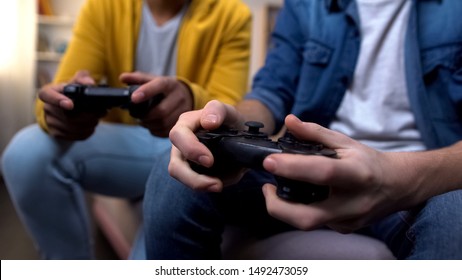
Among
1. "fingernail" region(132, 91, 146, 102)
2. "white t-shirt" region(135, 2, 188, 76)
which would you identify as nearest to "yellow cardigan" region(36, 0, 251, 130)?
"white t-shirt" region(135, 2, 188, 76)

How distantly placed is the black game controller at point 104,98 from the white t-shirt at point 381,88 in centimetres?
29

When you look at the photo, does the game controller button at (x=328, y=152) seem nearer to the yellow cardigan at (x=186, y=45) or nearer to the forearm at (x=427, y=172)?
the forearm at (x=427, y=172)

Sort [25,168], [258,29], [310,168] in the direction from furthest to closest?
[258,29]
[25,168]
[310,168]

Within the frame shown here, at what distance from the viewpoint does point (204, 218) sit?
39 centimetres

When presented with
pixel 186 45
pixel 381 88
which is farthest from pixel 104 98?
pixel 381 88

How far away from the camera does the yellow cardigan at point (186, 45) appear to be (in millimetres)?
555

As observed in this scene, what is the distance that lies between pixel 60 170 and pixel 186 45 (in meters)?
0.32

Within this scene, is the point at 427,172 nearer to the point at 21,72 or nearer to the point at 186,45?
the point at 186,45

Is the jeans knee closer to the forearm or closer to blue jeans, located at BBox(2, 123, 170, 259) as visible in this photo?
blue jeans, located at BBox(2, 123, 170, 259)

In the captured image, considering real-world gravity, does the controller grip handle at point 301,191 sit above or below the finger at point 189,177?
above

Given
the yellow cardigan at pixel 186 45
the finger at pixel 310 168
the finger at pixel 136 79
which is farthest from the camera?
the yellow cardigan at pixel 186 45

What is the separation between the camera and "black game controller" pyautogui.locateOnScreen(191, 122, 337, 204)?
26 cm

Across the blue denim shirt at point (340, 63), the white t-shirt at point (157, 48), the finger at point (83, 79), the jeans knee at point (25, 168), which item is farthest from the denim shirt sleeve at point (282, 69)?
the jeans knee at point (25, 168)

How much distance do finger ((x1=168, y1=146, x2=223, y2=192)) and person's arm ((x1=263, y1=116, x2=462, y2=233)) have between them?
0.14 feet
